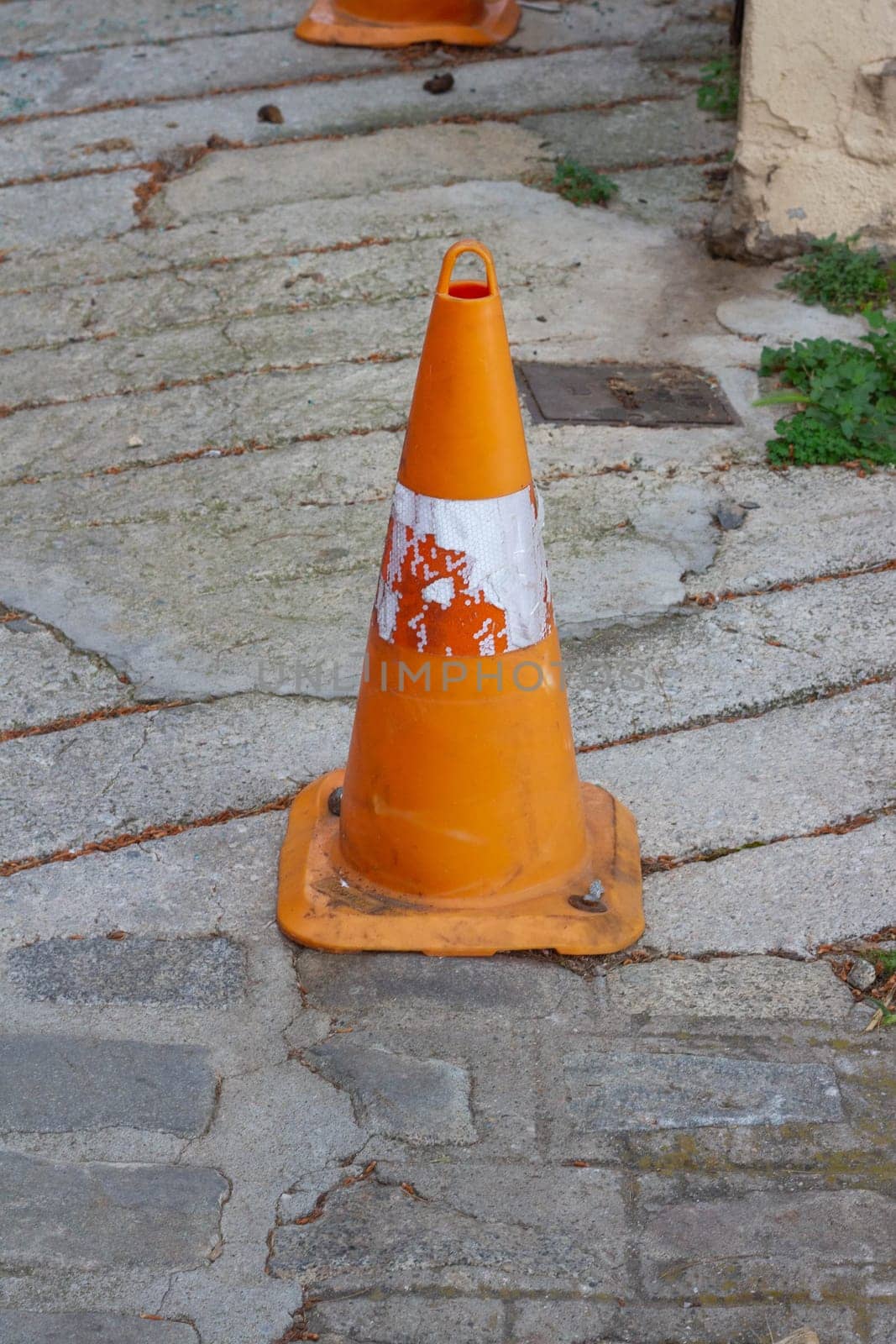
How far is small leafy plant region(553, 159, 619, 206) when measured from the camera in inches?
213

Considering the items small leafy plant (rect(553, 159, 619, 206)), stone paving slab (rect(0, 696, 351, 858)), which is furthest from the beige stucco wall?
stone paving slab (rect(0, 696, 351, 858))

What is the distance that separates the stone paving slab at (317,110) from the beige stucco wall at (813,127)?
1684mm

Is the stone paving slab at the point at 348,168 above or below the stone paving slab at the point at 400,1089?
above

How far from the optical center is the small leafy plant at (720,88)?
6082 mm

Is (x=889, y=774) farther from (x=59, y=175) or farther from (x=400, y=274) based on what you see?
(x=59, y=175)

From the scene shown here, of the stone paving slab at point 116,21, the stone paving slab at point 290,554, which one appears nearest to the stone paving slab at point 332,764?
the stone paving slab at point 290,554

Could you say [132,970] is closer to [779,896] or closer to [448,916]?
[448,916]

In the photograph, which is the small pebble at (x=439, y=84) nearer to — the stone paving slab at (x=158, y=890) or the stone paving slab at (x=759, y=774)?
the stone paving slab at (x=759, y=774)

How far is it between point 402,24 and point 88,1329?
637 cm

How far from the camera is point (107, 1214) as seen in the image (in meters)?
2.00

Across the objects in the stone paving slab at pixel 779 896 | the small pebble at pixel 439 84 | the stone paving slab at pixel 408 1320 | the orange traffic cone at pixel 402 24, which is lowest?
the stone paving slab at pixel 779 896

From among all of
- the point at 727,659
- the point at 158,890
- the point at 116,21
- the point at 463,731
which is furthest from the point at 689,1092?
the point at 116,21

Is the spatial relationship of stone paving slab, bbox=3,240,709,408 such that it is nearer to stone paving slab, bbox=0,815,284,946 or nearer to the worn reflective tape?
stone paving slab, bbox=0,815,284,946

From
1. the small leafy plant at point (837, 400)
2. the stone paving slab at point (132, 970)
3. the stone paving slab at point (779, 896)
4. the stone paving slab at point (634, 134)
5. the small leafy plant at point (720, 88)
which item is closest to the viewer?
the stone paving slab at point (132, 970)
